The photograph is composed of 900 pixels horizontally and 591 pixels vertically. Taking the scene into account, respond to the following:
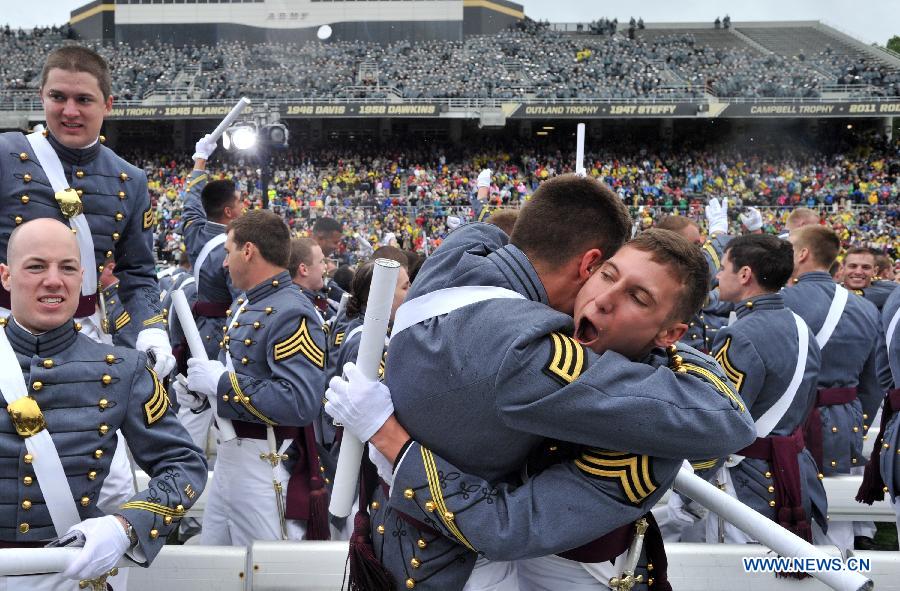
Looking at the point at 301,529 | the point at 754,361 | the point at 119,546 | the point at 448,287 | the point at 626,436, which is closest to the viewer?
the point at 626,436

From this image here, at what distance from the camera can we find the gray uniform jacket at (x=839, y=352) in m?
5.44

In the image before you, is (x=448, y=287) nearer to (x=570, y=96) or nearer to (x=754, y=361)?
(x=754, y=361)

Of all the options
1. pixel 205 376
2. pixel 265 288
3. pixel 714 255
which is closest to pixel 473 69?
pixel 714 255

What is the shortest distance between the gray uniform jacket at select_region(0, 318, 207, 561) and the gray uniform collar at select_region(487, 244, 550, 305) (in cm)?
131

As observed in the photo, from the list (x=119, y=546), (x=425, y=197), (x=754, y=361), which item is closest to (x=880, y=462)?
(x=754, y=361)

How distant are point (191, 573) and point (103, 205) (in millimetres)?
1572

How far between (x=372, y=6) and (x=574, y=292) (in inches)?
1643

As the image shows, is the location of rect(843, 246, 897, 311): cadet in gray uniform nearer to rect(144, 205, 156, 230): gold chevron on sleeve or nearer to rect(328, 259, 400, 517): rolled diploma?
rect(144, 205, 156, 230): gold chevron on sleeve

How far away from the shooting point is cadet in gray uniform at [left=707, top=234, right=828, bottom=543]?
4406mm

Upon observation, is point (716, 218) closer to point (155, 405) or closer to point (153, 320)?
point (153, 320)

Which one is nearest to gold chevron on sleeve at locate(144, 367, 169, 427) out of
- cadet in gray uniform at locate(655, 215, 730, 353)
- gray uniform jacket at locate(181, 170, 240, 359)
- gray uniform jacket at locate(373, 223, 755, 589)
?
gray uniform jacket at locate(373, 223, 755, 589)

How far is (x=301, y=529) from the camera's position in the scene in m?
4.64

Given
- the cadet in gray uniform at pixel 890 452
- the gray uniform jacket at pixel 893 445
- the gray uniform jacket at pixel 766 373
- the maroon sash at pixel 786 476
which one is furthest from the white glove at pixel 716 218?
the maroon sash at pixel 786 476

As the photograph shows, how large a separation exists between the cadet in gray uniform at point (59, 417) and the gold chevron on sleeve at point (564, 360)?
4.62ft
